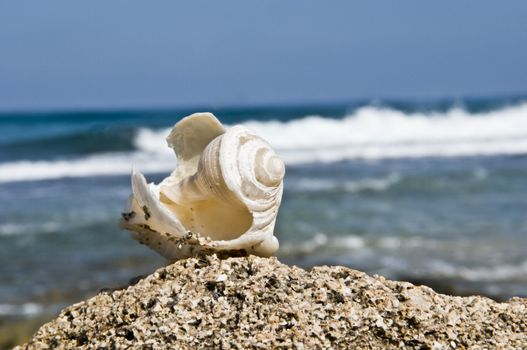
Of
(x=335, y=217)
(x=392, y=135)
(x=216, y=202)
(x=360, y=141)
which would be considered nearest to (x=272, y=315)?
(x=216, y=202)

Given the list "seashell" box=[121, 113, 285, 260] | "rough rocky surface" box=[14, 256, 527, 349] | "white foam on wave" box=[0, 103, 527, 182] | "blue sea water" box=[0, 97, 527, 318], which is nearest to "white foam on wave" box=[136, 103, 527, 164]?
"white foam on wave" box=[0, 103, 527, 182]

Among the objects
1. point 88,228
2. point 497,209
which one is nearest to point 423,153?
point 497,209

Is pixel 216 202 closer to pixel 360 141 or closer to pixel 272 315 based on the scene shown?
pixel 272 315

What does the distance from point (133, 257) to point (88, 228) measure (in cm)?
207

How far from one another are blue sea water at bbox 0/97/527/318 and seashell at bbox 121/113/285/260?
30cm

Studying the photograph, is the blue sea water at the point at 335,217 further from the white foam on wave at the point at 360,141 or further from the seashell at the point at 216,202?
the seashell at the point at 216,202

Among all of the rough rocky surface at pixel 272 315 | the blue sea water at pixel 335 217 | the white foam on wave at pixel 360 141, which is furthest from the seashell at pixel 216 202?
the white foam on wave at pixel 360 141

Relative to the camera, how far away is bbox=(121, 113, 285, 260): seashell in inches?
125

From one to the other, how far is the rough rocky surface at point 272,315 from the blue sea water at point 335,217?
0.56 m

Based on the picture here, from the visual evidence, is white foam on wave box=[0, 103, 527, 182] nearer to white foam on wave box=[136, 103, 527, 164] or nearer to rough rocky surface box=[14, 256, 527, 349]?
white foam on wave box=[136, 103, 527, 164]

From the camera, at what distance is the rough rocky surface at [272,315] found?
108 inches

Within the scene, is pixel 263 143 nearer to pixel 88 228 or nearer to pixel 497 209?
pixel 88 228

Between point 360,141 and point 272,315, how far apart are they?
2697 centimetres

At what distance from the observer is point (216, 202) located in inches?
133
